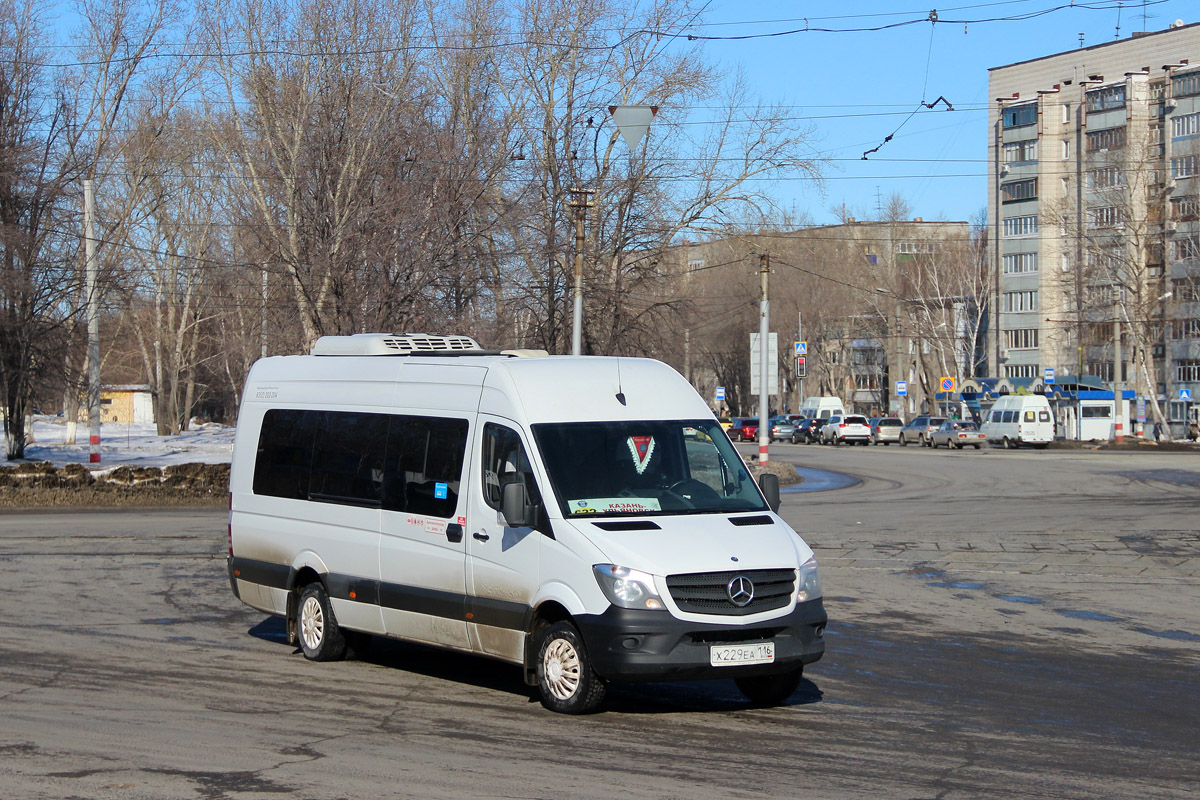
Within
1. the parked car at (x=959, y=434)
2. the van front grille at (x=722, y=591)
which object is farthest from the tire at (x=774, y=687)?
the parked car at (x=959, y=434)

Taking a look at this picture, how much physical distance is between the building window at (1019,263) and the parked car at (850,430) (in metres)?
36.9

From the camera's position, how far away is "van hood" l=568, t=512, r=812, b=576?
794 centimetres

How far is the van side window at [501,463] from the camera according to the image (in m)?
8.73

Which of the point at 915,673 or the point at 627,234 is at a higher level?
the point at 627,234

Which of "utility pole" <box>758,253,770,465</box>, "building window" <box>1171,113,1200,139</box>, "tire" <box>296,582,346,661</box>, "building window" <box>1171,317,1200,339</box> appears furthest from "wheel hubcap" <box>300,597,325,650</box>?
"building window" <box>1171,113,1200,139</box>

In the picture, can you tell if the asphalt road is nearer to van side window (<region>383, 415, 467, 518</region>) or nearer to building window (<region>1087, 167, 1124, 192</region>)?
van side window (<region>383, 415, 467, 518</region>)

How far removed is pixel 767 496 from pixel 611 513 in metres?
1.43

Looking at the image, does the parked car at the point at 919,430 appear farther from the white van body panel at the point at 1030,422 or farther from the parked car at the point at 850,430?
the white van body panel at the point at 1030,422

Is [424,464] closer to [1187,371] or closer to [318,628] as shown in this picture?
[318,628]

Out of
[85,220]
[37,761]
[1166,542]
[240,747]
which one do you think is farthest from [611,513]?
[85,220]

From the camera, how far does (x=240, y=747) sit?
7.28 meters

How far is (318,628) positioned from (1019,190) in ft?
325

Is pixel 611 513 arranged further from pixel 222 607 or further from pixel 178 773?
pixel 222 607

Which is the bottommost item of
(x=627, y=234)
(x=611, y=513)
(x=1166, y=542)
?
(x=1166, y=542)
